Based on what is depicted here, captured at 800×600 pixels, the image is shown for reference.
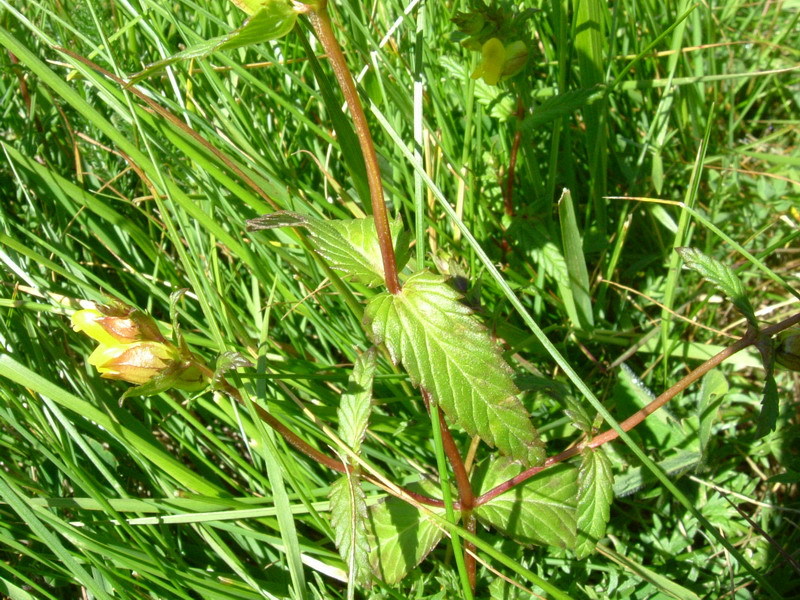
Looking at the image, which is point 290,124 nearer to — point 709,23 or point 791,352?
point 709,23

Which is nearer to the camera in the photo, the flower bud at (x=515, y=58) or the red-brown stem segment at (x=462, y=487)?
the red-brown stem segment at (x=462, y=487)

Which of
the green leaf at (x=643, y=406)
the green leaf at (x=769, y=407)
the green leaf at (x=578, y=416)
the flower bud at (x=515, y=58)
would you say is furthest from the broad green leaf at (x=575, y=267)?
the green leaf at (x=769, y=407)

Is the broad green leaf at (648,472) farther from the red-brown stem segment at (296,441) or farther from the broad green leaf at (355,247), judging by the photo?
the broad green leaf at (355,247)

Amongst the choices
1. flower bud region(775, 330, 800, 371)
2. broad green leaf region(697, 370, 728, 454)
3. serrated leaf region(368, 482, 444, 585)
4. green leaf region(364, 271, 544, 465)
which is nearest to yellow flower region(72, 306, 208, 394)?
green leaf region(364, 271, 544, 465)

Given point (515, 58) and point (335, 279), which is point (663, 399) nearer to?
point (335, 279)

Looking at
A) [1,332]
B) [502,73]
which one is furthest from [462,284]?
[1,332]

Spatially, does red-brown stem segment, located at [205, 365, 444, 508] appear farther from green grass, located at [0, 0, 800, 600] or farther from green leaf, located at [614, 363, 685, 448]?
green leaf, located at [614, 363, 685, 448]
